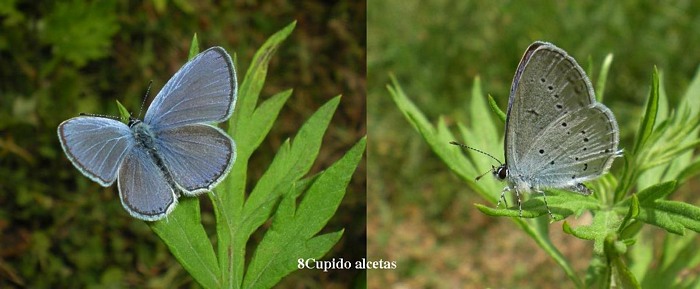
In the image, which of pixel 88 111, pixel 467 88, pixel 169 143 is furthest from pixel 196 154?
pixel 467 88

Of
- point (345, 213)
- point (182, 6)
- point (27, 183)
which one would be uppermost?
point (182, 6)

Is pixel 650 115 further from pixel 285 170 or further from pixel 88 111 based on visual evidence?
pixel 88 111

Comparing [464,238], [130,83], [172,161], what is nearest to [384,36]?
[464,238]

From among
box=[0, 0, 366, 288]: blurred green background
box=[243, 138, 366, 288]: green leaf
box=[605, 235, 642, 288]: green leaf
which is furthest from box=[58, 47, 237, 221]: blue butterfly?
box=[0, 0, 366, 288]: blurred green background

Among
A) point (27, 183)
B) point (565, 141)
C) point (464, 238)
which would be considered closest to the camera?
point (565, 141)

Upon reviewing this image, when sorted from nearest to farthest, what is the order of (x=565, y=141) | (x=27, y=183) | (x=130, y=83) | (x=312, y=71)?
(x=565, y=141) → (x=27, y=183) → (x=130, y=83) → (x=312, y=71)

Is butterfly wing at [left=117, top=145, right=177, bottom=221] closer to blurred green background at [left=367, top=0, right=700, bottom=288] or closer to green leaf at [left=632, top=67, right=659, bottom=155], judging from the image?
green leaf at [left=632, top=67, right=659, bottom=155]

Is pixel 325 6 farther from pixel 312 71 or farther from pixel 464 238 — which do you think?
pixel 464 238

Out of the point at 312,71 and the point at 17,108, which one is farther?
the point at 312,71
